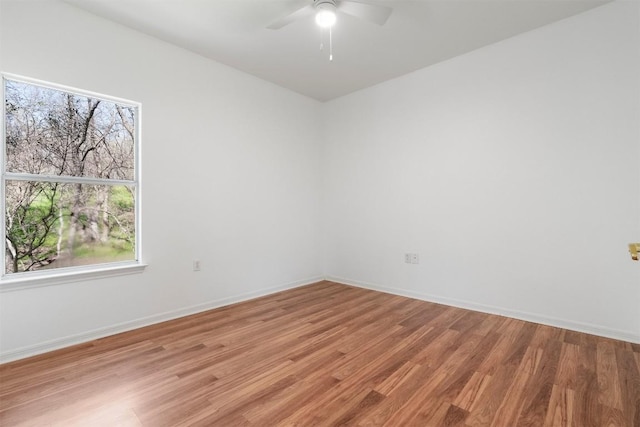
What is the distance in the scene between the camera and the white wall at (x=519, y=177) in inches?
98.6

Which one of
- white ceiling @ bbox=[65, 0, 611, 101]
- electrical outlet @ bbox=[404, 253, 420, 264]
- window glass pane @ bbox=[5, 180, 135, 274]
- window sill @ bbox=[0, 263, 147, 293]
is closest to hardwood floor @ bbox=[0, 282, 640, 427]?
window sill @ bbox=[0, 263, 147, 293]

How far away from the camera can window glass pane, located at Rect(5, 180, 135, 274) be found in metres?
2.33

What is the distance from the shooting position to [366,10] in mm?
2211

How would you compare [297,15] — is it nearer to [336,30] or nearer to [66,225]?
[336,30]

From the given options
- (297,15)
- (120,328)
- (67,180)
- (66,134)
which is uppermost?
(297,15)

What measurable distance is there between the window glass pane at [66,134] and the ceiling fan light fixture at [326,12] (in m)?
1.99

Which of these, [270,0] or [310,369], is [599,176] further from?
[270,0]

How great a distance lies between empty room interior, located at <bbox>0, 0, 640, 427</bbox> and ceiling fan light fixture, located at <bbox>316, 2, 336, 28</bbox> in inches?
0.6

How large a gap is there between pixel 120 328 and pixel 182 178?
1.54m

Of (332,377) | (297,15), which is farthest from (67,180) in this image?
(332,377)

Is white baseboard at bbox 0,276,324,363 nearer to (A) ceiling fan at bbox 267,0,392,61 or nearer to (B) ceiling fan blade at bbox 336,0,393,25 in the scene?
(A) ceiling fan at bbox 267,0,392,61

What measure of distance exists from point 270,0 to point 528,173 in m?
2.84

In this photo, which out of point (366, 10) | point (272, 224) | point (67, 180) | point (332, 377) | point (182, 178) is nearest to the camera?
point (332, 377)

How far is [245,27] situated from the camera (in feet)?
9.11
